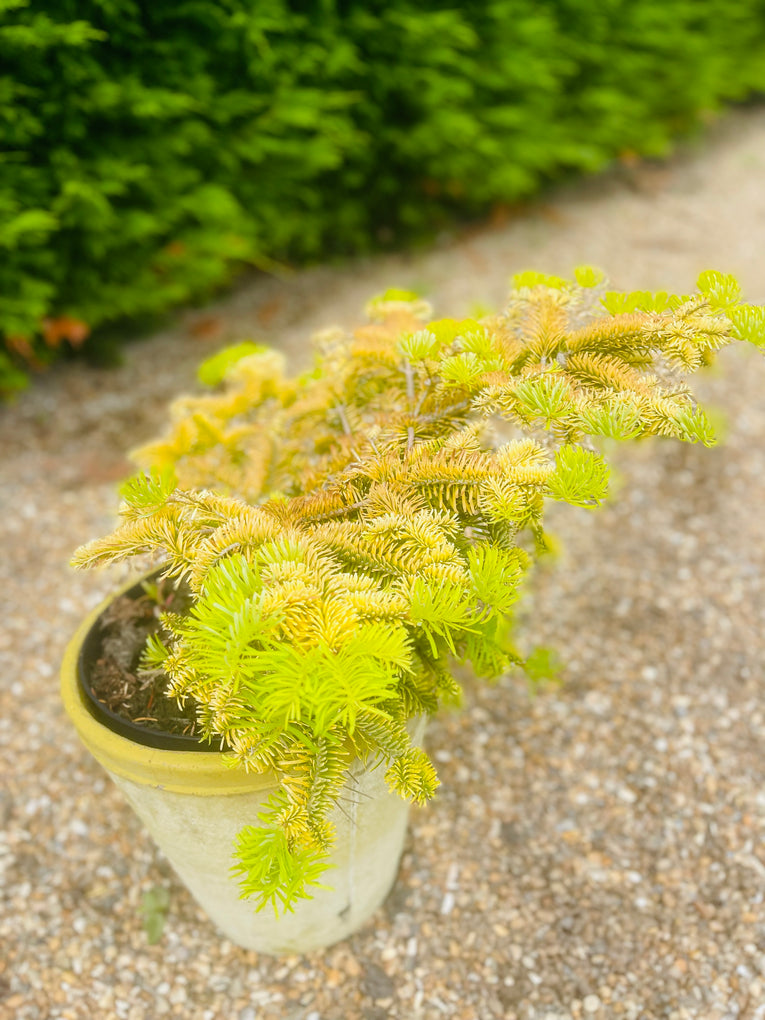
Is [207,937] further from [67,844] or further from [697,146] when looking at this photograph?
[697,146]

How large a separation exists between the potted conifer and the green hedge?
1.97 m

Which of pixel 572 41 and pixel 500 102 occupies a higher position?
pixel 572 41

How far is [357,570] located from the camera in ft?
4.09

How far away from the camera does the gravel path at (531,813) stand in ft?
5.62

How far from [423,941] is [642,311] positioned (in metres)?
1.52

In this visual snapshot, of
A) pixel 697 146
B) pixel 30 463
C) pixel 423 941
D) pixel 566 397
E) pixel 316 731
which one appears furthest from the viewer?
pixel 697 146

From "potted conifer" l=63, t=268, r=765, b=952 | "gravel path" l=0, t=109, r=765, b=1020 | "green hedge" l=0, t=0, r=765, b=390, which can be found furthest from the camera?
"green hedge" l=0, t=0, r=765, b=390

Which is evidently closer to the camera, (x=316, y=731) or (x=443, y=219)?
(x=316, y=731)

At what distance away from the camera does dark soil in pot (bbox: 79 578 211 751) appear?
1334mm

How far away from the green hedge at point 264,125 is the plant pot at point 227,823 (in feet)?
6.99

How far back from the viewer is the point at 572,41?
4578mm

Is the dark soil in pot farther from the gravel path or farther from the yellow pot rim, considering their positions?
the gravel path

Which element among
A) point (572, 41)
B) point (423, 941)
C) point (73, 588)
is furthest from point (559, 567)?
point (572, 41)

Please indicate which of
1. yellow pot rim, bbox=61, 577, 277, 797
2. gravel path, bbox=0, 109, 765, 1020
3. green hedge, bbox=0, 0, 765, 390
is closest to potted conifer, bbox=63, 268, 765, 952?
yellow pot rim, bbox=61, 577, 277, 797
